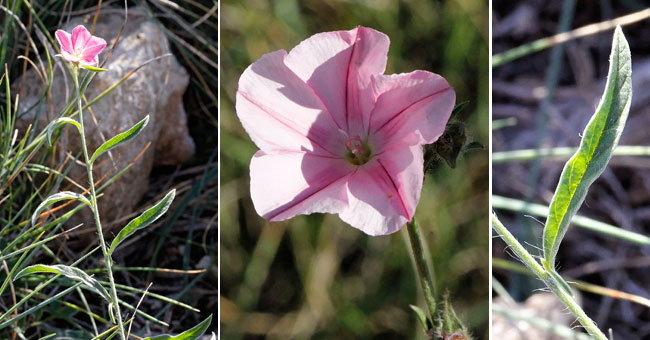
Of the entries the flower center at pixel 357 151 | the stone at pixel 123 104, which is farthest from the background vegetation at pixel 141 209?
the flower center at pixel 357 151

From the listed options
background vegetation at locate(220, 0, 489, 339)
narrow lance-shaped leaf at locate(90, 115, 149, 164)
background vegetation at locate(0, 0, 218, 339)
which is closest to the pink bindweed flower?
narrow lance-shaped leaf at locate(90, 115, 149, 164)

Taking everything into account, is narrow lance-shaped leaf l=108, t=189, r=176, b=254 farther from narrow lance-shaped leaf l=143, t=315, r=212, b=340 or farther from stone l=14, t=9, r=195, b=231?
stone l=14, t=9, r=195, b=231

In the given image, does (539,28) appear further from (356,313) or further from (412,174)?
(412,174)

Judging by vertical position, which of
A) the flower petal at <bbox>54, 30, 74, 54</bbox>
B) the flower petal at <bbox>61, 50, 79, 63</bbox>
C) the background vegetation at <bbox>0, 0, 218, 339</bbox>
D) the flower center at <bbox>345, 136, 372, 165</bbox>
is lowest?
the background vegetation at <bbox>0, 0, 218, 339</bbox>

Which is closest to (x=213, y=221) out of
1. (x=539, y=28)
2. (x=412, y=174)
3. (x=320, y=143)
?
(x=320, y=143)

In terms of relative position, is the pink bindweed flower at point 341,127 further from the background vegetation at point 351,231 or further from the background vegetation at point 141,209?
the background vegetation at point 141,209

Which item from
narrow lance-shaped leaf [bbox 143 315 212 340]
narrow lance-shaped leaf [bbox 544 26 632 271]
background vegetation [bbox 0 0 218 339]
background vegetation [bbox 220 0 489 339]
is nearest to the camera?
narrow lance-shaped leaf [bbox 544 26 632 271]

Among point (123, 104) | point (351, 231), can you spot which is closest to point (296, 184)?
point (351, 231)
